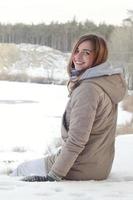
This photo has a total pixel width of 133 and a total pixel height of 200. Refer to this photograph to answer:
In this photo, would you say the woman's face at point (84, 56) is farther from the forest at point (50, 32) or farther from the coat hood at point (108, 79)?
the forest at point (50, 32)

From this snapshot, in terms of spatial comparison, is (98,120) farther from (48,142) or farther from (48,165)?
(48,142)

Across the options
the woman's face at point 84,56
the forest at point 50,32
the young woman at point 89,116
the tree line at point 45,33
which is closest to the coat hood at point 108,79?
the young woman at point 89,116

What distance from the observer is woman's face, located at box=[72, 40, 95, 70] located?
134 inches

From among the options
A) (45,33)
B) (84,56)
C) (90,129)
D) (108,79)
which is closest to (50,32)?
(45,33)

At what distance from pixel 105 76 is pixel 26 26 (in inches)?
3373

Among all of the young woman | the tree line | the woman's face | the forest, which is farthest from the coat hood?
the tree line

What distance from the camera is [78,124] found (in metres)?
3.23

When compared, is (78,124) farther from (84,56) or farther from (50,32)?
(50,32)

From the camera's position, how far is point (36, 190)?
2943 mm

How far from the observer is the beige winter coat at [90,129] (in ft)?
10.6

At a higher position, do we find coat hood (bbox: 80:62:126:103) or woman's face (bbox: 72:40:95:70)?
woman's face (bbox: 72:40:95:70)

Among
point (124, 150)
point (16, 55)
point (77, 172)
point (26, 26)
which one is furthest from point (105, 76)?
point (26, 26)

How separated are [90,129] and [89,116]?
8 cm

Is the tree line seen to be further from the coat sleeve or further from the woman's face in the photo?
the coat sleeve
